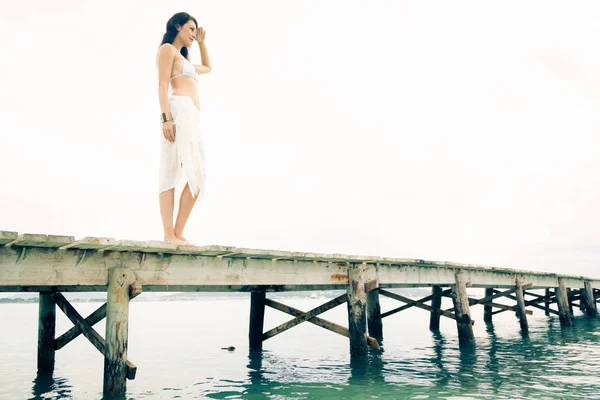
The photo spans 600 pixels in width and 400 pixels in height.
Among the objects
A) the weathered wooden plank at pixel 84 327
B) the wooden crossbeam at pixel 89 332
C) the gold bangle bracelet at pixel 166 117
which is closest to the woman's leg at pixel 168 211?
the gold bangle bracelet at pixel 166 117

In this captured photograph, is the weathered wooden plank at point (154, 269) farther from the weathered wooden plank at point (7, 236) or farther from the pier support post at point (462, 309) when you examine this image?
the pier support post at point (462, 309)

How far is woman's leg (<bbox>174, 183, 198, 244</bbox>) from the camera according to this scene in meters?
5.45

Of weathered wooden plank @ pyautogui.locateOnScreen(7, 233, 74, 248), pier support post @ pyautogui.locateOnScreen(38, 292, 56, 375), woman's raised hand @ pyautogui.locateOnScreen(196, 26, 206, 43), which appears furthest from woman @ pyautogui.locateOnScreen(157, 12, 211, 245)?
pier support post @ pyautogui.locateOnScreen(38, 292, 56, 375)

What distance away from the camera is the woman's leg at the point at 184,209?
5445 millimetres

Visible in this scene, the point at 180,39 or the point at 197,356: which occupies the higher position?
the point at 180,39

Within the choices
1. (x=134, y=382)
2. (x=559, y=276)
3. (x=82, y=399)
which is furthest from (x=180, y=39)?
(x=559, y=276)

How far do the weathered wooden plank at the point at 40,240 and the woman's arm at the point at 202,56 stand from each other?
2.83m

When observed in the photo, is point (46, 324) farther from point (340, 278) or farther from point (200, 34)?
point (200, 34)

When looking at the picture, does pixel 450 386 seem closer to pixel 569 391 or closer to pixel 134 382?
pixel 569 391

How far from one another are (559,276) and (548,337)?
4664 mm

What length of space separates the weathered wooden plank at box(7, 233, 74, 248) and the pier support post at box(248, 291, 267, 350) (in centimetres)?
771

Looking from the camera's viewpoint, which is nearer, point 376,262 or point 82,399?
point 82,399

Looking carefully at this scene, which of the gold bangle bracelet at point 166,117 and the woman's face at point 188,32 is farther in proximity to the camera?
the woman's face at point 188,32

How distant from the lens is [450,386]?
802 centimetres
